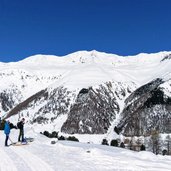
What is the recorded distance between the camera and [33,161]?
82.7ft

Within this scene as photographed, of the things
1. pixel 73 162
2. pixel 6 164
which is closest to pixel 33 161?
pixel 6 164

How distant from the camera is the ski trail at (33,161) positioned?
22.2 metres

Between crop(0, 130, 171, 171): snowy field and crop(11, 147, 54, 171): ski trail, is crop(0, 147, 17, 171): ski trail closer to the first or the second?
crop(0, 130, 171, 171): snowy field

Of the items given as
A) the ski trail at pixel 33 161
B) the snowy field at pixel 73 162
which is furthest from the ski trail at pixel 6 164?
the ski trail at pixel 33 161

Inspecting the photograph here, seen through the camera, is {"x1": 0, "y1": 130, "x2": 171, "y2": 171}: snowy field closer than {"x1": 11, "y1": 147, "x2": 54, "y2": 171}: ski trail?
No

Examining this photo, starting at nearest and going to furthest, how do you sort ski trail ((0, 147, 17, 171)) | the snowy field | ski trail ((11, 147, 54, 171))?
ski trail ((0, 147, 17, 171)), ski trail ((11, 147, 54, 171)), the snowy field

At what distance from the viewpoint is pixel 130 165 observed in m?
23.6

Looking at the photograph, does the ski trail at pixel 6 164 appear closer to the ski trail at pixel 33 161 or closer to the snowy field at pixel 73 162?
the snowy field at pixel 73 162

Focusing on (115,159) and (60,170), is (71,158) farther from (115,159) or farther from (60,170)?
(60,170)

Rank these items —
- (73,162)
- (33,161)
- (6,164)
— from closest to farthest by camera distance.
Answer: (6,164), (73,162), (33,161)

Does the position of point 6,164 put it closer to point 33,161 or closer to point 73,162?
point 33,161

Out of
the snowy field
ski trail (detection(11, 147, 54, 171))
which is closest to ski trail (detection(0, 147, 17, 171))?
the snowy field

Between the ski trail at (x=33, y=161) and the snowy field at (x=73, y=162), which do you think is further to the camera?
the snowy field at (x=73, y=162)

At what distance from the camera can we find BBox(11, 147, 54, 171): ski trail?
2223 centimetres
